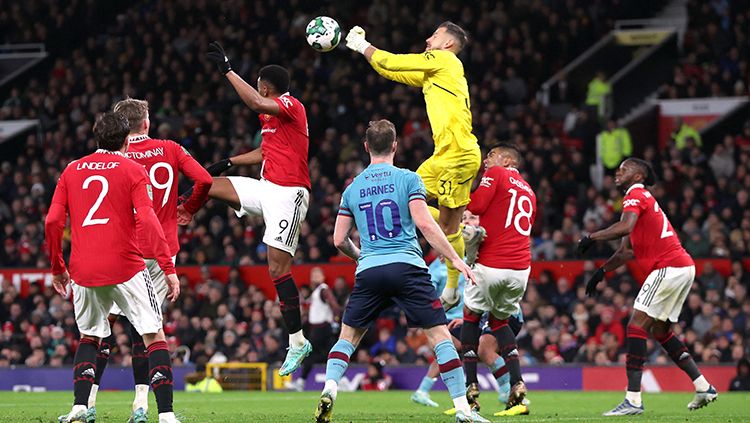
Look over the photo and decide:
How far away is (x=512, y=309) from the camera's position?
13.1 meters

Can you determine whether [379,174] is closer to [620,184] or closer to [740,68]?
[620,184]

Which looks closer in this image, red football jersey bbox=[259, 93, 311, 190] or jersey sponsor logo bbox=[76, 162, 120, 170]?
jersey sponsor logo bbox=[76, 162, 120, 170]

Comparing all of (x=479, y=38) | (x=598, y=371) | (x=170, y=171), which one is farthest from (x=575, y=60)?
(x=170, y=171)

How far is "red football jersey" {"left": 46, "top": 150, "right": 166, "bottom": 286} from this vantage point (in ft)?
30.7

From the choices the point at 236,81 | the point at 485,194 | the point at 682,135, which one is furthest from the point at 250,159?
the point at 682,135

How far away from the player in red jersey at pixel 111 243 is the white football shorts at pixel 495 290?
4.20 metres

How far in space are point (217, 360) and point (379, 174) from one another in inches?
514

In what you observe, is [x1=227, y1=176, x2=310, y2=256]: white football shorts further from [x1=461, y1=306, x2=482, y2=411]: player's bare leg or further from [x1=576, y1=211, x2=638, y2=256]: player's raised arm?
[x1=576, y1=211, x2=638, y2=256]: player's raised arm

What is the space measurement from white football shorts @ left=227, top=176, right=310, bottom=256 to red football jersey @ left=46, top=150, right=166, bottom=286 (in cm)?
273

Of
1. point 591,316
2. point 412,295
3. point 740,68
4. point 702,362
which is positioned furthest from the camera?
point 740,68

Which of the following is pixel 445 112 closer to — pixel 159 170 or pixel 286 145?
pixel 286 145

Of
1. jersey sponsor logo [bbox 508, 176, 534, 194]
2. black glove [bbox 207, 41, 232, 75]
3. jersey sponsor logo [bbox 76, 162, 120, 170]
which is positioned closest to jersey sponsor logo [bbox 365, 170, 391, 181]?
jersey sponsor logo [bbox 76, 162, 120, 170]

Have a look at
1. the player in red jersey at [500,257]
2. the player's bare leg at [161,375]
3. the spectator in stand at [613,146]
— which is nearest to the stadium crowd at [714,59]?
the spectator in stand at [613,146]

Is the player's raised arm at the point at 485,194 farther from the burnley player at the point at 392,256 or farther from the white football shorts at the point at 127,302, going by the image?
the white football shorts at the point at 127,302
